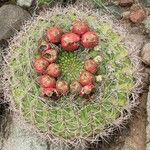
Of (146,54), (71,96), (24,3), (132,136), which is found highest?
(24,3)

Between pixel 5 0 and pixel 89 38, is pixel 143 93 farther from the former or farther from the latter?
pixel 5 0

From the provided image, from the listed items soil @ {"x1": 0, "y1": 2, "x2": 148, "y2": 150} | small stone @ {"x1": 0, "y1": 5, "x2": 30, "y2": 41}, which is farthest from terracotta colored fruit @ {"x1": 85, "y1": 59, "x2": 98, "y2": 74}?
small stone @ {"x1": 0, "y1": 5, "x2": 30, "y2": 41}

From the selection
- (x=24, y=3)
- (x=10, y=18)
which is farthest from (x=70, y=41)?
(x=24, y=3)

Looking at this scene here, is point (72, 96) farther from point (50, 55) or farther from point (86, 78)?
point (50, 55)

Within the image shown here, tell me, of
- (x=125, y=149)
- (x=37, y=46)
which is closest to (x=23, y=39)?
(x=37, y=46)

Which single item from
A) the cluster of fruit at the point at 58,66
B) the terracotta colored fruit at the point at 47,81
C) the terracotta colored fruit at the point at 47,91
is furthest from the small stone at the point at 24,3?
the terracotta colored fruit at the point at 47,91
